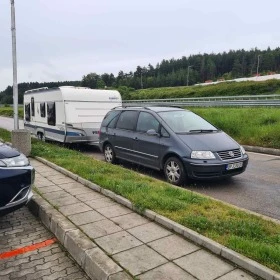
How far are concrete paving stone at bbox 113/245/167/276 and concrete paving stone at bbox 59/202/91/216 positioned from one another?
1514mm

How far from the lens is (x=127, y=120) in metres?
8.79

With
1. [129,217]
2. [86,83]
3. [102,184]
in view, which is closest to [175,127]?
[102,184]

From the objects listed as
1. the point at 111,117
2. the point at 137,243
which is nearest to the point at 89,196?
the point at 137,243

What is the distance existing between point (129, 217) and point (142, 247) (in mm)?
948

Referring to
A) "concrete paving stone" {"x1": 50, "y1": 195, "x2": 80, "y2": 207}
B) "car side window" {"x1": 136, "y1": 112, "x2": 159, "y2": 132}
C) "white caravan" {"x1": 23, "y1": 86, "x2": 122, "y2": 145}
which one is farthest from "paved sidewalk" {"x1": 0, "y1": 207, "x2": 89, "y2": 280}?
"white caravan" {"x1": 23, "y1": 86, "x2": 122, "y2": 145}

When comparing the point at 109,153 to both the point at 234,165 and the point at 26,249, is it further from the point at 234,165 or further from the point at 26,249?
the point at 26,249

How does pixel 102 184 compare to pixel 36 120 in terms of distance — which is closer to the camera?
pixel 102 184

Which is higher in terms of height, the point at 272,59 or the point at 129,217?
the point at 272,59

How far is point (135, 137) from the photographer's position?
821cm

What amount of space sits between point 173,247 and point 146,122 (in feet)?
15.7

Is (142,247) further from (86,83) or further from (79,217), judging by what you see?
(86,83)

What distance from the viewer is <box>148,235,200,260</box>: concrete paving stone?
3.47 metres

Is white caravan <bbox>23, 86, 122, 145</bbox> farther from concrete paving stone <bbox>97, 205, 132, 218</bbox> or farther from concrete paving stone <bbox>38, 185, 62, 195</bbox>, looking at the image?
concrete paving stone <bbox>97, 205, 132, 218</bbox>

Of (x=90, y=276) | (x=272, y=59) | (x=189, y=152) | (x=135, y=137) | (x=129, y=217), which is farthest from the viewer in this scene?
(x=272, y=59)
